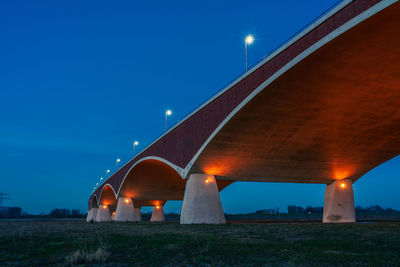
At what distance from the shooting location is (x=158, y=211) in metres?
70.2

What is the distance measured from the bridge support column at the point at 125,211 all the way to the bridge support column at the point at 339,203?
106ft

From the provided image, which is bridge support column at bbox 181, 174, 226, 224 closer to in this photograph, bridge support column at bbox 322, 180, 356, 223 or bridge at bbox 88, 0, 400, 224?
bridge at bbox 88, 0, 400, 224

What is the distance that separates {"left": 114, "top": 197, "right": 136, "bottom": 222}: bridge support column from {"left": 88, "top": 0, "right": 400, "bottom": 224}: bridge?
1567 centimetres

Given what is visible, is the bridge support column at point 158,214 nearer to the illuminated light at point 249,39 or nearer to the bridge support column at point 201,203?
the bridge support column at point 201,203

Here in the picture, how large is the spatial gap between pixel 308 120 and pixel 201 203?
11378 millimetres

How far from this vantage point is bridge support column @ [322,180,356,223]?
35188 millimetres

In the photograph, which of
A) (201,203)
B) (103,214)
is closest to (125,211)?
(103,214)

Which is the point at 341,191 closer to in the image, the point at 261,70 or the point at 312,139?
the point at 312,139

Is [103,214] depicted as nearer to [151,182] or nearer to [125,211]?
[125,211]

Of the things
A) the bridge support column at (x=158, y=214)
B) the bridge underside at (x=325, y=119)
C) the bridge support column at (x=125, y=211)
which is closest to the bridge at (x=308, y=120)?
the bridge underside at (x=325, y=119)

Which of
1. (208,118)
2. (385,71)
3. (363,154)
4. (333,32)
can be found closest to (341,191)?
(363,154)

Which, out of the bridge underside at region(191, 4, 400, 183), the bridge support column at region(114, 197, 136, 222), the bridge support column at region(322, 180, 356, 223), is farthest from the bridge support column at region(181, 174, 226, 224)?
the bridge support column at region(114, 197, 136, 222)

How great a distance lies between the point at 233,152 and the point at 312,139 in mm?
6531

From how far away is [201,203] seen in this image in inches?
1155
